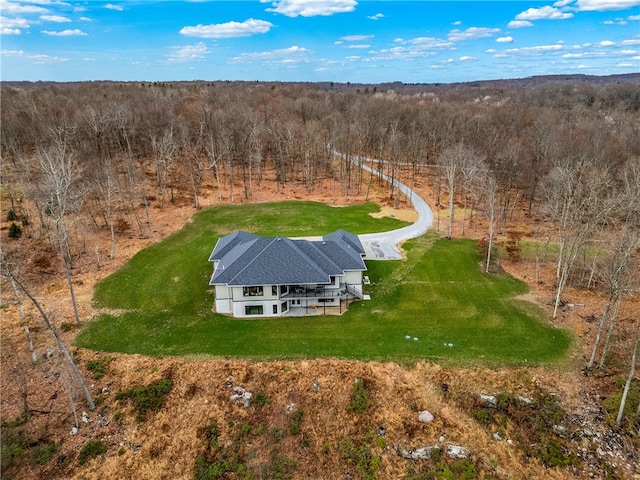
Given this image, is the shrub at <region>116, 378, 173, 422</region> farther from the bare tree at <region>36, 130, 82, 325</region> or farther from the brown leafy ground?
the bare tree at <region>36, 130, 82, 325</region>

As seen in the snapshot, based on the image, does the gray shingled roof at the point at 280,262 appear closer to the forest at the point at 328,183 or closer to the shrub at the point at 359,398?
the shrub at the point at 359,398

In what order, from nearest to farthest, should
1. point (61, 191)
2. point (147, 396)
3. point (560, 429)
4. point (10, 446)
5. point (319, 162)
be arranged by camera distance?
point (10, 446), point (560, 429), point (147, 396), point (61, 191), point (319, 162)

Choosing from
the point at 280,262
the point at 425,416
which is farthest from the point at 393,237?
the point at 425,416

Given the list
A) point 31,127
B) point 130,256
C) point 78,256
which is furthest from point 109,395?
point 31,127

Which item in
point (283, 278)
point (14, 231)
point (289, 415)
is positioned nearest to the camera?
point (289, 415)

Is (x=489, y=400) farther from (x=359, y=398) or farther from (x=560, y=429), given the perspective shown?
(x=359, y=398)

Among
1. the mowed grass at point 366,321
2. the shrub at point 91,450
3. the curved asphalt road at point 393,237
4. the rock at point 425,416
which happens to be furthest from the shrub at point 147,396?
the curved asphalt road at point 393,237

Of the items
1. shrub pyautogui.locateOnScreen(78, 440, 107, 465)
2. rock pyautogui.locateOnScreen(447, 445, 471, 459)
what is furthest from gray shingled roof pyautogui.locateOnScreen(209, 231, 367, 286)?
rock pyautogui.locateOnScreen(447, 445, 471, 459)

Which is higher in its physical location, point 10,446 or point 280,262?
point 280,262
